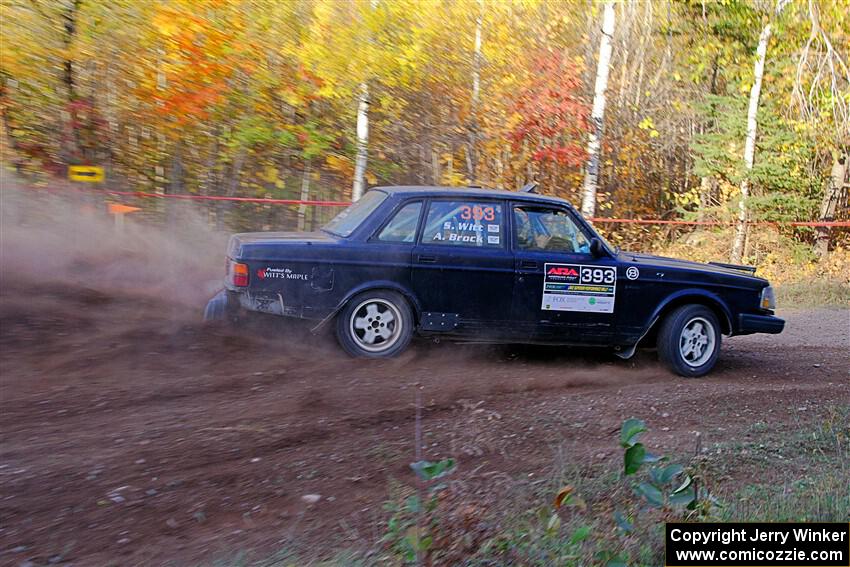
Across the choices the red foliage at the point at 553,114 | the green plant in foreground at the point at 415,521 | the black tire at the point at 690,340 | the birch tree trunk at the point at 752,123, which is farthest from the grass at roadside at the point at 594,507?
the birch tree trunk at the point at 752,123

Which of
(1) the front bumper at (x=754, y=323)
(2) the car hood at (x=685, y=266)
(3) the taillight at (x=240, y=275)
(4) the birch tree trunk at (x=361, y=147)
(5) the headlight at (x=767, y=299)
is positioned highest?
(4) the birch tree trunk at (x=361, y=147)

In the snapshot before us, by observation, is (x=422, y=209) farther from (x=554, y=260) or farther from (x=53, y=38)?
(x=53, y=38)

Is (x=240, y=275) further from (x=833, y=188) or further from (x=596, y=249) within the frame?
(x=833, y=188)

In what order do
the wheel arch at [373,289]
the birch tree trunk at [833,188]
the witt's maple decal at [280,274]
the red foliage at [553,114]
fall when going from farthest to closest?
the birch tree trunk at [833,188] < the red foliage at [553,114] < the wheel arch at [373,289] < the witt's maple decal at [280,274]

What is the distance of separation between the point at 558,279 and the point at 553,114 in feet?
38.8

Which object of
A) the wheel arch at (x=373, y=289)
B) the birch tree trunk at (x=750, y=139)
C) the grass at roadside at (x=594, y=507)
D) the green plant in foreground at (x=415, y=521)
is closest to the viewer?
the green plant in foreground at (x=415, y=521)

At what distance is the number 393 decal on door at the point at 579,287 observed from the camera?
23.9 feet

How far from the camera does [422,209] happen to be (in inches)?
285

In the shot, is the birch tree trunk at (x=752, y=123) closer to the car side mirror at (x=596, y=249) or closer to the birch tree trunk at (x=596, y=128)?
the birch tree trunk at (x=596, y=128)

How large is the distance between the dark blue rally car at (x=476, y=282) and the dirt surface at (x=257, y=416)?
1.10ft

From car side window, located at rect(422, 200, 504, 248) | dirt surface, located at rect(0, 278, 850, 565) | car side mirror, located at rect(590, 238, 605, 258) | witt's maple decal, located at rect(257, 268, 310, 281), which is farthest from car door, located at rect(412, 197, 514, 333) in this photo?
witt's maple decal, located at rect(257, 268, 310, 281)

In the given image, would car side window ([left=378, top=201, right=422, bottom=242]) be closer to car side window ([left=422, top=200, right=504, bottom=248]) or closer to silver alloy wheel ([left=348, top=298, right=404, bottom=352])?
car side window ([left=422, top=200, right=504, bottom=248])

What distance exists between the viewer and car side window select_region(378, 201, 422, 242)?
7129 millimetres

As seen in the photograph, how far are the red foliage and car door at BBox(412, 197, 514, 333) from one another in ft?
36.9
